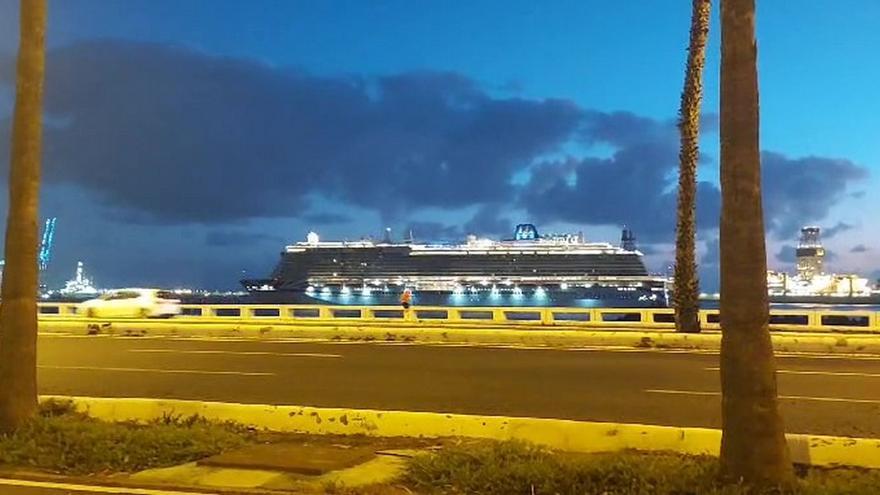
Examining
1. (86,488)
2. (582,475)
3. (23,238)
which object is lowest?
(86,488)

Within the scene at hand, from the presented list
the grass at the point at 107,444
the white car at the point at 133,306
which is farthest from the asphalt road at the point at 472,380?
the white car at the point at 133,306

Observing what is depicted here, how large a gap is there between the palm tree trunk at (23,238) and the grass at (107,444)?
0.37 metres

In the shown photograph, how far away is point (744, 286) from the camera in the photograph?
7004 mm

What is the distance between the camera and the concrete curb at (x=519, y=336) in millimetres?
22047

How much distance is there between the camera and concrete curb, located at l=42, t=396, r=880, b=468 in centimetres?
870

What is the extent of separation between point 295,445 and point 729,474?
15.4ft

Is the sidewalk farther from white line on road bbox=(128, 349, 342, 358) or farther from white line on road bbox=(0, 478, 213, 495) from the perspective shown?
white line on road bbox=(128, 349, 342, 358)

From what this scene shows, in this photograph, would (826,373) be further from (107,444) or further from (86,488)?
(86,488)

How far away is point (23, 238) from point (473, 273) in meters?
85.6

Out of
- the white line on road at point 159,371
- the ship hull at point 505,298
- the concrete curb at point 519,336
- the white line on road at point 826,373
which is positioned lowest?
the white line on road at point 826,373

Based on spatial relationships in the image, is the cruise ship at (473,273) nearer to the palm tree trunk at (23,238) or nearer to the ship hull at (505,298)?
the ship hull at (505,298)

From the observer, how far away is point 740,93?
7117 millimetres

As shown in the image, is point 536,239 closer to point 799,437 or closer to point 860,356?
point 860,356

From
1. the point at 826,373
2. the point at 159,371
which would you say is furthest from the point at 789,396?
the point at 159,371
